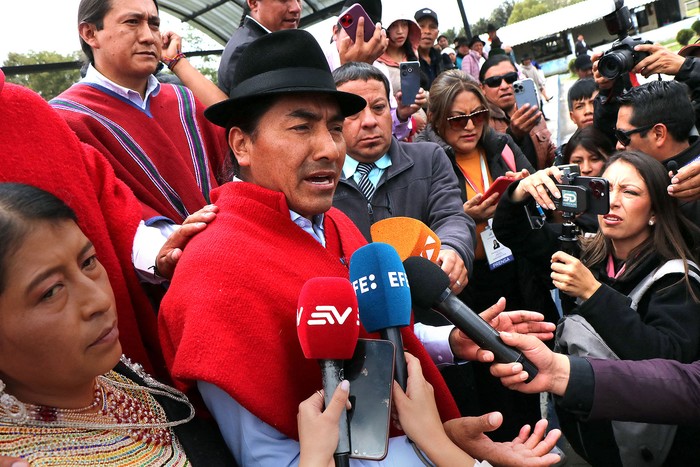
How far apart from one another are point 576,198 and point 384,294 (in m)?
1.52

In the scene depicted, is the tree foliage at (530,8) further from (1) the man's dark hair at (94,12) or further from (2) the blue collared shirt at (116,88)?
(2) the blue collared shirt at (116,88)

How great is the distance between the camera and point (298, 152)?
6.20 feet

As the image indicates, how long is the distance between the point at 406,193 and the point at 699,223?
130 cm

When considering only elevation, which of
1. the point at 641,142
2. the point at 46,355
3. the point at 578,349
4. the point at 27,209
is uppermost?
the point at 27,209

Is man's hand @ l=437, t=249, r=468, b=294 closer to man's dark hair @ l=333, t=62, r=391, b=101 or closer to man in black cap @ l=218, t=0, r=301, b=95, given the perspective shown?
man's dark hair @ l=333, t=62, r=391, b=101

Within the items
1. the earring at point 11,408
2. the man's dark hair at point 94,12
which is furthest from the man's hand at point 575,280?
the man's dark hair at point 94,12

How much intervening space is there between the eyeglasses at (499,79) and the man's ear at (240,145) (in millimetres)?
3854

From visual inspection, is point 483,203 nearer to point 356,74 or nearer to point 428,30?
point 356,74

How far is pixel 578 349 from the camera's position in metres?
2.55

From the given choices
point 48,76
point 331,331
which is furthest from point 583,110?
point 48,76

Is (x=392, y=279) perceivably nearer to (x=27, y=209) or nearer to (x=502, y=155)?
(x=27, y=209)

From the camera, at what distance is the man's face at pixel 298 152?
74.4 inches

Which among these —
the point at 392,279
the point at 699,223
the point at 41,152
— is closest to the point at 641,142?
the point at 699,223

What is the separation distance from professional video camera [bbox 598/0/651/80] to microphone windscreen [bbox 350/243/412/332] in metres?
2.55
